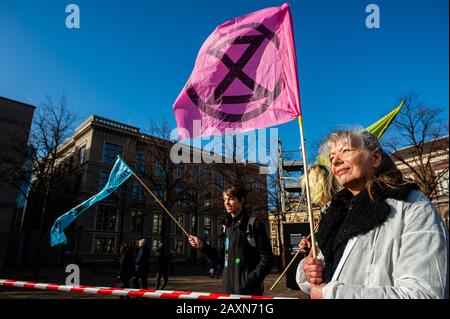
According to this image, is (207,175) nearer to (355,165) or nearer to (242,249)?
(242,249)

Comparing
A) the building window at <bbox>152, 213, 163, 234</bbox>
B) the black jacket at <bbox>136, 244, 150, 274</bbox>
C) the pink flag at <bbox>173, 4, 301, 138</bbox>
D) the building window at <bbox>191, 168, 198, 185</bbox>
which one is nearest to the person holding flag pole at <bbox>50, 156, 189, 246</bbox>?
the pink flag at <bbox>173, 4, 301, 138</bbox>

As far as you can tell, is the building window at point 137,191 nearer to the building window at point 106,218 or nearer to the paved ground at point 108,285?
the building window at point 106,218

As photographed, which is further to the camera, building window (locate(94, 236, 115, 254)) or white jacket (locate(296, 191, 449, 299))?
building window (locate(94, 236, 115, 254))

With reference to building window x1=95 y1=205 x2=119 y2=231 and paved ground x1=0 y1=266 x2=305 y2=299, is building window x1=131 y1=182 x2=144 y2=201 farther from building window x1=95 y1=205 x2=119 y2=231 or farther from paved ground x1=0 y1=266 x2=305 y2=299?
paved ground x1=0 y1=266 x2=305 y2=299

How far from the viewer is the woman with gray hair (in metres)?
1.25

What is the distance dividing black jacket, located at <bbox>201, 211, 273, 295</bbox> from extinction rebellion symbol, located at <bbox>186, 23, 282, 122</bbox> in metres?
1.36

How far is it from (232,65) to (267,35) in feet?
1.91

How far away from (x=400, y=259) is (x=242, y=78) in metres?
3.04

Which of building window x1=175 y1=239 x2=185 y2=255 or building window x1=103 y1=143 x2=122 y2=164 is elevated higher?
building window x1=103 y1=143 x2=122 y2=164

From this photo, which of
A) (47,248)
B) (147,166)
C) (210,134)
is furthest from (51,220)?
(210,134)

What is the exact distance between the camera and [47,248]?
36875 millimetres

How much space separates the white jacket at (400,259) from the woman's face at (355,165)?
0.96ft
